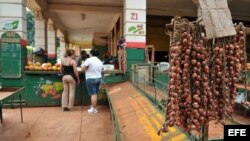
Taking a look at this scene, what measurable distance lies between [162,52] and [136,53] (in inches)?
358

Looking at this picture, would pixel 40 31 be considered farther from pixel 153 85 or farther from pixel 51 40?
pixel 153 85

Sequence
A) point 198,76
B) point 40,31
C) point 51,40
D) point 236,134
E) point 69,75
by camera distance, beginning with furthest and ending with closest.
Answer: point 51,40 → point 40,31 → point 69,75 → point 236,134 → point 198,76

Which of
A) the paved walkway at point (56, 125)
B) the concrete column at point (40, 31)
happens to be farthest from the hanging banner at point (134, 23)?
the concrete column at point (40, 31)

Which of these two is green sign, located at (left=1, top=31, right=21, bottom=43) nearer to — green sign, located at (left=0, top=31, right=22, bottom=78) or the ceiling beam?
green sign, located at (left=0, top=31, right=22, bottom=78)

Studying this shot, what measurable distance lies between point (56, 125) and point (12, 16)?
3.44 meters

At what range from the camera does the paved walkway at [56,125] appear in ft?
19.5

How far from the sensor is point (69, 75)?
8.12 m

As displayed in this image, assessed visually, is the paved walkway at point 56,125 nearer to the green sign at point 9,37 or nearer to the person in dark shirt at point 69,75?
the person in dark shirt at point 69,75

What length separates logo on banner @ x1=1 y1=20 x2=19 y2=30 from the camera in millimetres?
8367

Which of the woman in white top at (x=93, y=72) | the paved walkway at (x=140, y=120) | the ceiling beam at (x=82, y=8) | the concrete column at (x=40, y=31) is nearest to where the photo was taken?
the paved walkway at (x=140, y=120)

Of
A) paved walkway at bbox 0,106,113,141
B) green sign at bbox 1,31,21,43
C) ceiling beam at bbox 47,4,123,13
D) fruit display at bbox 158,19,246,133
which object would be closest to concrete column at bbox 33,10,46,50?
ceiling beam at bbox 47,4,123,13

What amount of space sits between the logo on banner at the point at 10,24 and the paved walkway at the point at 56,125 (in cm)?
219

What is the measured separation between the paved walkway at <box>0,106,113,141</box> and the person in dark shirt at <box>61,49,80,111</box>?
39cm

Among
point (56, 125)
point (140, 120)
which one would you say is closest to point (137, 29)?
point (56, 125)
